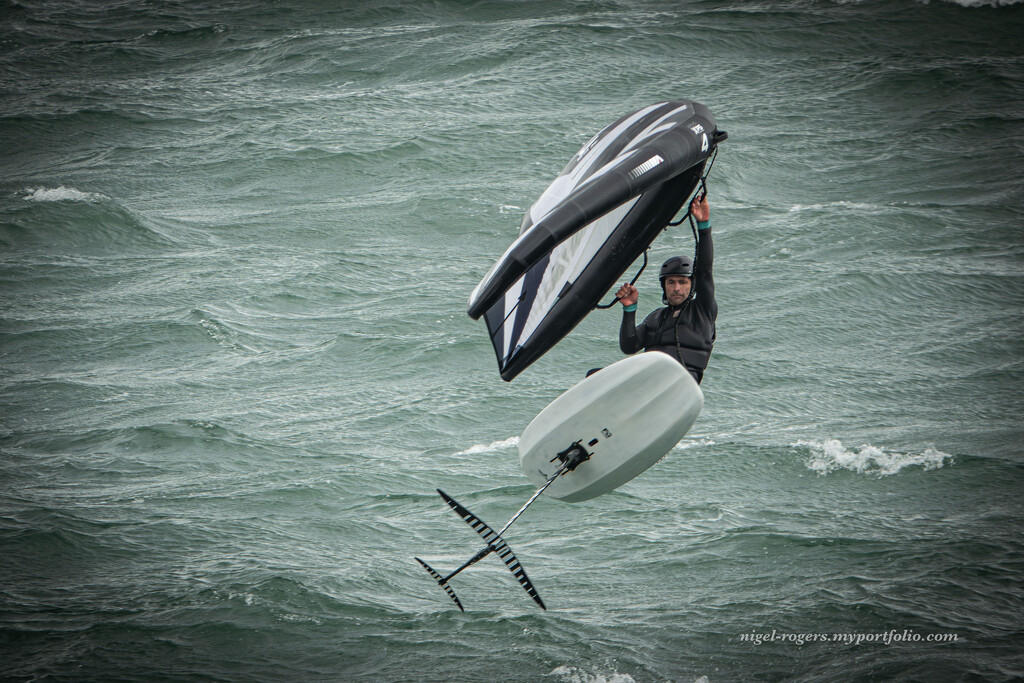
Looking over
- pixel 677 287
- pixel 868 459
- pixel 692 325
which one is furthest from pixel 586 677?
pixel 868 459

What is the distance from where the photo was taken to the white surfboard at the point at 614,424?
6.83 meters

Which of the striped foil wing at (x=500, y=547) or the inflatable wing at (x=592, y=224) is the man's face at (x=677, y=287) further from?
the striped foil wing at (x=500, y=547)

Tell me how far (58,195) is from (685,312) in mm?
20640

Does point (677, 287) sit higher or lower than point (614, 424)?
higher

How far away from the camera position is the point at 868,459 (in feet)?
43.9

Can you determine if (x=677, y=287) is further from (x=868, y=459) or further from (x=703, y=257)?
(x=868, y=459)

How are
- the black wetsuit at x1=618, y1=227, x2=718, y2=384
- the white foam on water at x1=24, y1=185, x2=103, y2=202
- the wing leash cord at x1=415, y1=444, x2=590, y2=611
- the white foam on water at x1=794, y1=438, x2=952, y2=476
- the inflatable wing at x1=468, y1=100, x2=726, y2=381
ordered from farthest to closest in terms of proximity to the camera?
1. the white foam on water at x1=24, y1=185, x2=103, y2=202
2. the white foam on water at x1=794, y1=438, x2=952, y2=476
3. the black wetsuit at x1=618, y1=227, x2=718, y2=384
4. the wing leash cord at x1=415, y1=444, x2=590, y2=611
5. the inflatable wing at x1=468, y1=100, x2=726, y2=381

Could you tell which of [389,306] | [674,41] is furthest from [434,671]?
[674,41]

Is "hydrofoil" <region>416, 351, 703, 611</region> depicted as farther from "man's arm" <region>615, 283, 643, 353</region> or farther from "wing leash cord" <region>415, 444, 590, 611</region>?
"man's arm" <region>615, 283, 643, 353</region>

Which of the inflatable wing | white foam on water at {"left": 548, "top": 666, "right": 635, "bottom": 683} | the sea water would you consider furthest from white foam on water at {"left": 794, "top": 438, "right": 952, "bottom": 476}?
the inflatable wing

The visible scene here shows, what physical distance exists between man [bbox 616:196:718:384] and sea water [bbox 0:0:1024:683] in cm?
314

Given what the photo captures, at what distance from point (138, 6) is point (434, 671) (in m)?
35.5

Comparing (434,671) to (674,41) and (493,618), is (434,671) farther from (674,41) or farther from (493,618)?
(674,41)

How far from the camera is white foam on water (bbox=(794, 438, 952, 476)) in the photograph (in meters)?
13.1
